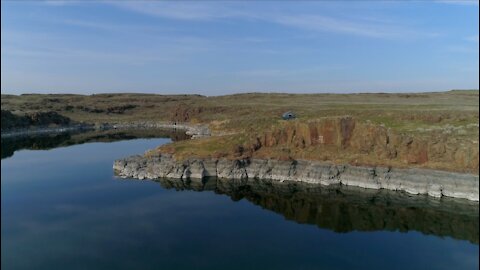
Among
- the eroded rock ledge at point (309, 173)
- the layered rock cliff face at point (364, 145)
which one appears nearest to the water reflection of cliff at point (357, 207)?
the eroded rock ledge at point (309, 173)

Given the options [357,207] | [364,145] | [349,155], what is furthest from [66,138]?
[357,207]

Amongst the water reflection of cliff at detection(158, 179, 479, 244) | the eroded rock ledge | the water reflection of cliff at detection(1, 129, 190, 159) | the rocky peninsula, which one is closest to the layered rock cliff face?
the rocky peninsula

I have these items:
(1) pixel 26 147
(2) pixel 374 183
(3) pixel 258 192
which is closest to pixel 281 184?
(3) pixel 258 192

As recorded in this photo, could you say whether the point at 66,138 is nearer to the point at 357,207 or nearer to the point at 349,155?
the point at 349,155

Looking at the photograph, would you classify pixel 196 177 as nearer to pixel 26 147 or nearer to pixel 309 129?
pixel 309 129

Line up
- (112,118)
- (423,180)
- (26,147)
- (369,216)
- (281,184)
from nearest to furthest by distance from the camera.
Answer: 1. (369,216)
2. (423,180)
3. (281,184)
4. (26,147)
5. (112,118)

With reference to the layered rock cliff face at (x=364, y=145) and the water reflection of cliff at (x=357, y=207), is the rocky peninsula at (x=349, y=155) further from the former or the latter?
the water reflection of cliff at (x=357, y=207)
